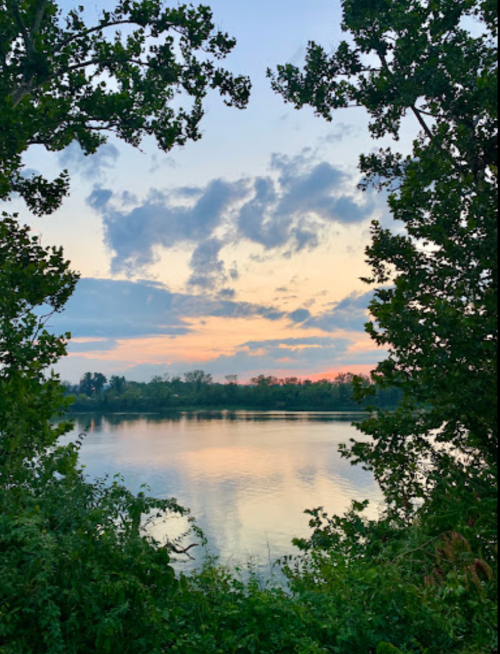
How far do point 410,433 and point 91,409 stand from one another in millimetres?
111801

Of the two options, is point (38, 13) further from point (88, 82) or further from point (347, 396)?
point (347, 396)

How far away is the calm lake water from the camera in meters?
17.5

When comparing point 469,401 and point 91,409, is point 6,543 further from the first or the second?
point 91,409

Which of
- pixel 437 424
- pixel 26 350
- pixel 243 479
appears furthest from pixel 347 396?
pixel 243 479

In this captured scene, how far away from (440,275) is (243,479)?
985 inches

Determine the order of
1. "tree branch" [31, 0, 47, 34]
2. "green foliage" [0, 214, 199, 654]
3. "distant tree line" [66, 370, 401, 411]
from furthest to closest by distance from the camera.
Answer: "distant tree line" [66, 370, 401, 411]
"tree branch" [31, 0, 47, 34]
"green foliage" [0, 214, 199, 654]

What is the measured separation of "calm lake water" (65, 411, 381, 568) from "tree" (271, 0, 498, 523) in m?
3.56

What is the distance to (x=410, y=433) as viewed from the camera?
6.79 m

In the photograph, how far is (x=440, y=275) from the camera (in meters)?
6.41

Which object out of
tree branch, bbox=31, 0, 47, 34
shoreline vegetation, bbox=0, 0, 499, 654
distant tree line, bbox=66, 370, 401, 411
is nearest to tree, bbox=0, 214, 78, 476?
shoreline vegetation, bbox=0, 0, 499, 654

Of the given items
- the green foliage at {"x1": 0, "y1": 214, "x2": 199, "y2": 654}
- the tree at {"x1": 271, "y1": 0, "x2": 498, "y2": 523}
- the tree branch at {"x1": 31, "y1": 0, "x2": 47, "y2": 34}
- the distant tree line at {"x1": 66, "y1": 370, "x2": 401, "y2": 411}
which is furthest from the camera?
the distant tree line at {"x1": 66, "y1": 370, "x2": 401, "y2": 411}

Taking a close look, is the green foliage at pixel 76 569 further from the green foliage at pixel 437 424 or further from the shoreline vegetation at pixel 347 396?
the green foliage at pixel 437 424

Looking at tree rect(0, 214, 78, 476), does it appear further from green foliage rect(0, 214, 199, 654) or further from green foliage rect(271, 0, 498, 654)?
green foliage rect(271, 0, 498, 654)

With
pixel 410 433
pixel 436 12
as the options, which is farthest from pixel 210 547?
pixel 436 12
